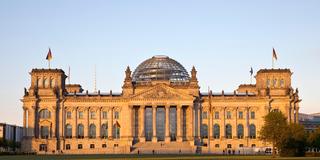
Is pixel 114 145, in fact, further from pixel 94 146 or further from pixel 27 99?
pixel 27 99

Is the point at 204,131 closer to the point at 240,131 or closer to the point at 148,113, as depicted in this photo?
the point at 240,131

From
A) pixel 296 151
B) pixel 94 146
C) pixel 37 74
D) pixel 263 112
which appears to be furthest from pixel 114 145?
pixel 296 151

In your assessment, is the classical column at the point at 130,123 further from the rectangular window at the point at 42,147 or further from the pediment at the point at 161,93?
the rectangular window at the point at 42,147

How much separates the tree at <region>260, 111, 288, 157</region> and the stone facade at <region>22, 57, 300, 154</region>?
5474 centimetres

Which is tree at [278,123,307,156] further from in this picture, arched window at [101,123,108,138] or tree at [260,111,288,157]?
arched window at [101,123,108,138]

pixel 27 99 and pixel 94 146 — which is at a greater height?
pixel 27 99

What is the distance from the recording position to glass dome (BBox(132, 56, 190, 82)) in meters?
184

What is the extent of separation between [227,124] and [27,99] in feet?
184

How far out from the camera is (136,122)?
6885 inches

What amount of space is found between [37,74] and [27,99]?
300 inches

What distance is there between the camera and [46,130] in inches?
6909

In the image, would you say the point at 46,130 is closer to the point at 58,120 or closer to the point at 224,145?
the point at 58,120

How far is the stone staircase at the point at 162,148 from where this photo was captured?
153 metres

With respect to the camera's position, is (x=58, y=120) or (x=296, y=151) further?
(x=58, y=120)
